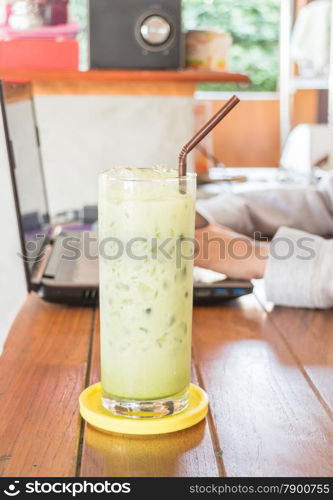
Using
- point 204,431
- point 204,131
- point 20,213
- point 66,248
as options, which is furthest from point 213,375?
point 66,248

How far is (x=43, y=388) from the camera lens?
71cm

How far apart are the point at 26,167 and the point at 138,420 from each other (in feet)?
2.44

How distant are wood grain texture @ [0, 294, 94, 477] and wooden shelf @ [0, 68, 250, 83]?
889 mm

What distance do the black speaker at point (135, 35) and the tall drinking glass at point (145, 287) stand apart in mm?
1273

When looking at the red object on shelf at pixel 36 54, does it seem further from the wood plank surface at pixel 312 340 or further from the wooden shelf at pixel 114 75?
the wood plank surface at pixel 312 340

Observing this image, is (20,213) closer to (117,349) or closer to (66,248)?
(66,248)

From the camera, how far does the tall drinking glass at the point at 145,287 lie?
596 mm

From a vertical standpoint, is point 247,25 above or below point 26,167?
above

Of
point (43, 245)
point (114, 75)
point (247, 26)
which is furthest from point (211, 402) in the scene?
point (247, 26)

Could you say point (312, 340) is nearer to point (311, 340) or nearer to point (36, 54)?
point (311, 340)

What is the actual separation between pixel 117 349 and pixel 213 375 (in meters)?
0.17

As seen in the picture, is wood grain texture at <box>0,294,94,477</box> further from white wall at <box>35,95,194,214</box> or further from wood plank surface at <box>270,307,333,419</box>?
white wall at <box>35,95,194,214</box>

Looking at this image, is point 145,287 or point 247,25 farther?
point 247,25
